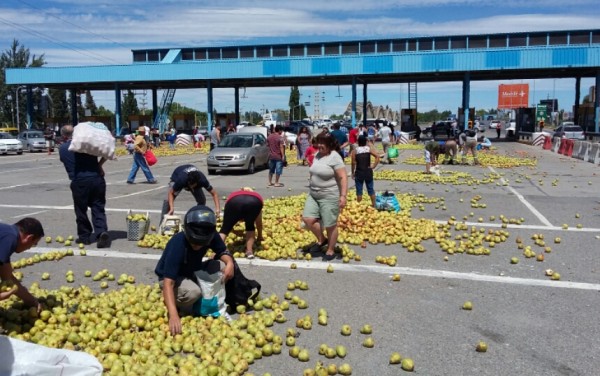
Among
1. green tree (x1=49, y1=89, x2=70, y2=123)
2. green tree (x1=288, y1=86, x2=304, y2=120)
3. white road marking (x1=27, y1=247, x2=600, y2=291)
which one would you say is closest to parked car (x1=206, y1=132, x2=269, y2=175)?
white road marking (x1=27, y1=247, x2=600, y2=291)

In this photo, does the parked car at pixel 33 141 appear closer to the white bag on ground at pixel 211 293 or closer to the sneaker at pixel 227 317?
the white bag on ground at pixel 211 293

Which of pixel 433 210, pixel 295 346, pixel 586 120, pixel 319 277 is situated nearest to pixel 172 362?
pixel 295 346

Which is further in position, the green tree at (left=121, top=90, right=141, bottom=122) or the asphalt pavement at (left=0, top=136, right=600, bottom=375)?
the green tree at (left=121, top=90, right=141, bottom=122)

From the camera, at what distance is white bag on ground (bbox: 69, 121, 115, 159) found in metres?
8.37

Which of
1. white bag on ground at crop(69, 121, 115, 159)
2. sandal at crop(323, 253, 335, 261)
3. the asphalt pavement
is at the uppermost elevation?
white bag on ground at crop(69, 121, 115, 159)

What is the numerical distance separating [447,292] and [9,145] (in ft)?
124

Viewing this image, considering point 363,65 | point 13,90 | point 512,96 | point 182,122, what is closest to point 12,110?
point 13,90

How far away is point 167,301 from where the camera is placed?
506cm

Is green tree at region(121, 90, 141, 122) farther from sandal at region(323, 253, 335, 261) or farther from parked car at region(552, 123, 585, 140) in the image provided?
sandal at region(323, 253, 335, 261)

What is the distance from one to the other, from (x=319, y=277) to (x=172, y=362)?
3130 millimetres

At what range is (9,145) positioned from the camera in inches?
1452

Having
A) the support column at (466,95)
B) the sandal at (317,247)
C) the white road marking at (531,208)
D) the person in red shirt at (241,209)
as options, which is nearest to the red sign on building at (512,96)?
the support column at (466,95)

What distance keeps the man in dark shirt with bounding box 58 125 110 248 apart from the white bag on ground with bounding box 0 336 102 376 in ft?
16.3

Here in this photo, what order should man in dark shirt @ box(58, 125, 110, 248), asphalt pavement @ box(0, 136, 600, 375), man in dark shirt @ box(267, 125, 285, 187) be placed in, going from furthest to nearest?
man in dark shirt @ box(267, 125, 285, 187), man in dark shirt @ box(58, 125, 110, 248), asphalt pavement @ box(0, 136, 600, 375)
